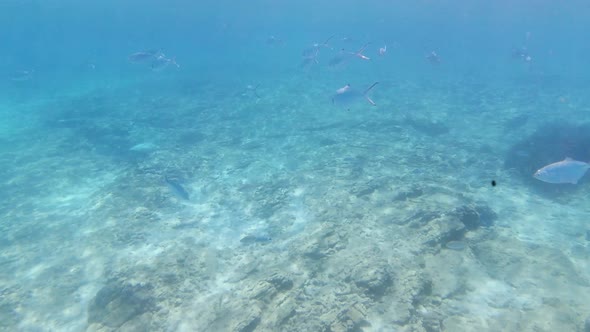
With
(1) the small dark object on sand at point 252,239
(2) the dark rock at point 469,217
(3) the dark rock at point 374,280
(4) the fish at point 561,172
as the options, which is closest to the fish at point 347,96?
(2) the dark rock at point 469,217

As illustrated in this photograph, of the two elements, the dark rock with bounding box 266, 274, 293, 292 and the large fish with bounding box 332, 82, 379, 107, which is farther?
the large fish with bounding box 332, 82, 379, 107

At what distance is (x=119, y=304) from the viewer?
586 cm

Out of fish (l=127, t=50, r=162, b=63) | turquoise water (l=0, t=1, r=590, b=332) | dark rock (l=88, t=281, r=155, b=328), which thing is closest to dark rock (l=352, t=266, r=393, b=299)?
turquoise water (l=0, t=1, r=590, b=332)

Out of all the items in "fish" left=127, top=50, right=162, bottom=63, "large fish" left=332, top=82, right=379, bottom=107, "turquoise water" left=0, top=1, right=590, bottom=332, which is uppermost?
"large fish" left=332, top=82, right=379, bottom=107

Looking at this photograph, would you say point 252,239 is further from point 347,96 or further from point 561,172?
point 561,172

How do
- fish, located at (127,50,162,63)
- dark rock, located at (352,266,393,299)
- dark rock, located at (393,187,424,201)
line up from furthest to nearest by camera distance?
1. fish, located at (127,50,162,63)
2. dark rock, located at (393,187,424,201)
3. dark rock, located at (352,266,393,299)

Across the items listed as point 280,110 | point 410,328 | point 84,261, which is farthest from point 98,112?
point 410,328

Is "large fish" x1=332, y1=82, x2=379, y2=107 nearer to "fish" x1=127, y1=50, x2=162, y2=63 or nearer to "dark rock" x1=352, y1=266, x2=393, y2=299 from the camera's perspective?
"dark rock" x1=352, y1=266, x2=393, y2=299

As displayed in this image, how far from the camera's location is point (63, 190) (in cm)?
1132

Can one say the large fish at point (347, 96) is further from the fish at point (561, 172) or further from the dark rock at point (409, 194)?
the fish at point (561, 172)

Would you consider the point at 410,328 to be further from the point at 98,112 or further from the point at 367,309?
the point at 98,112

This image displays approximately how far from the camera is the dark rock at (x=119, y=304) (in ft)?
18.7

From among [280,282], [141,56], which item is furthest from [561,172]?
[141,56]

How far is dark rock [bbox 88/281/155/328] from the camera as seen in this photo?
5691mm
